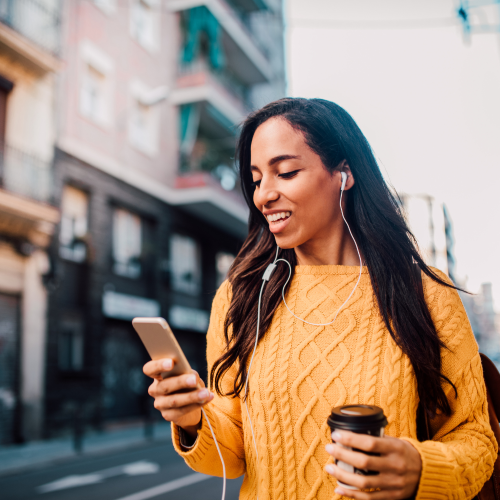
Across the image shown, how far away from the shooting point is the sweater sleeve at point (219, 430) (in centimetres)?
150

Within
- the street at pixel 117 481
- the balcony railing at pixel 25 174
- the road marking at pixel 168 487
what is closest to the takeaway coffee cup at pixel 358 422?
the street at pixel 117 481

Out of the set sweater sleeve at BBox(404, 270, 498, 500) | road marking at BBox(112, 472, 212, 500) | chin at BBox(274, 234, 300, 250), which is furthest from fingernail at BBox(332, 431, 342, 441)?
road marking at BBox(112, 472, 212, 500)

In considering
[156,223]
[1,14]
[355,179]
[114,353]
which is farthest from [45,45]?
[355,179]

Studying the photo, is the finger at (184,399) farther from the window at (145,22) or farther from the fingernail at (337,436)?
the window at (145,22)

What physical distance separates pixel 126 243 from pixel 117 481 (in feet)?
26.4

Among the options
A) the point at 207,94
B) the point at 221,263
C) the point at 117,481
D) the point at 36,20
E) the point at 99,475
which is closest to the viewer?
the point at 117,481

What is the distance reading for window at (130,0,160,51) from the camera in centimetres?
1447

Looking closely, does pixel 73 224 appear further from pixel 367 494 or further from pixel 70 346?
pixel 367 494

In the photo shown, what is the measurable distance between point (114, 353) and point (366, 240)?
12.2 metres

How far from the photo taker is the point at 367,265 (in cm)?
171

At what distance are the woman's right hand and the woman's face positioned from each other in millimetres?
557

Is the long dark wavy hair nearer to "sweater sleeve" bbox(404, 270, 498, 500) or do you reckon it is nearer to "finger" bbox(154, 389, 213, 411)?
"sweater sleeve" bbox(404, 270, 498, 500)

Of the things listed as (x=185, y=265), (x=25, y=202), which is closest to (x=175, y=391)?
(x=25, y=202)

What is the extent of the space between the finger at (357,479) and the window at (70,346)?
1112 centimetres
